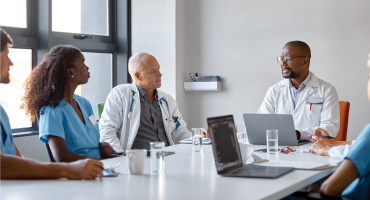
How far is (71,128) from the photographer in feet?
8.31

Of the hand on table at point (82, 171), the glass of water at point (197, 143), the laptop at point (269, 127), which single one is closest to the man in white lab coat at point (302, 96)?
the laptop at point (269, 127)

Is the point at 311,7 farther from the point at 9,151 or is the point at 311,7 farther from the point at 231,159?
the point at 9,151

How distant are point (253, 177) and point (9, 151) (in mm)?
1161

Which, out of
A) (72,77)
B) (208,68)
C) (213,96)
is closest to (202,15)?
(208,68)

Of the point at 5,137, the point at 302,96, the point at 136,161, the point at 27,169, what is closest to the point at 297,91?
the point at 302,96

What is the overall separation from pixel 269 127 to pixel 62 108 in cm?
126

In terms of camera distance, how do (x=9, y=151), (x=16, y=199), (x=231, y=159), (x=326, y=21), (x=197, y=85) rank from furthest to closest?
(x=197, y=85) → (x=326, y=21) → (x=9, y=151) → (x=231, y=159) → (x=16, y=199)

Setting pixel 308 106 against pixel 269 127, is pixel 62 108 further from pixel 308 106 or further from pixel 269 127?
pixel 308 106

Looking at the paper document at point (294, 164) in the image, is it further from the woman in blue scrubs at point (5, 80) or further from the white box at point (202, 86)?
the white box at point (202, 86)

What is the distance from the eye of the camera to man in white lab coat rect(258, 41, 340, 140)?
11.4ft

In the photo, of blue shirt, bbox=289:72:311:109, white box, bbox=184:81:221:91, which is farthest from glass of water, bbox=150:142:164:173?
white box, bbox=184:81:221:91

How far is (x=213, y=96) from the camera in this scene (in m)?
4.72

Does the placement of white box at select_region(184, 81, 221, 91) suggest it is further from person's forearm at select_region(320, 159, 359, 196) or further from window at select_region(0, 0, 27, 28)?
person's forearm at select_region(320, 159, 359, 196)

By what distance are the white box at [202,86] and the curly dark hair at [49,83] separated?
215 cm
